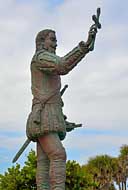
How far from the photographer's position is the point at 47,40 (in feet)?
27.6

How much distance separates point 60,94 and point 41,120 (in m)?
0.60

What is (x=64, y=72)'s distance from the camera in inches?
314

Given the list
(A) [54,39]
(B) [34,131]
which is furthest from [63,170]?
(A) [54,39]

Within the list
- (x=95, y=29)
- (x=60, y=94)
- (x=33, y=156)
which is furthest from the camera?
(x=33, y=156)

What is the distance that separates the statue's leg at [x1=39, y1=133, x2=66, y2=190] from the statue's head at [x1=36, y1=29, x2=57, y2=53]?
133 cm

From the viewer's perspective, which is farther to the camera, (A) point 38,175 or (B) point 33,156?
(B) point 33,156

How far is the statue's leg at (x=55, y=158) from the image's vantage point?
7.80 metres

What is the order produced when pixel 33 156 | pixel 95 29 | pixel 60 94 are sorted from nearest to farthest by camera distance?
pixel 95 29 < pixel 60 94 < pixel 33 156

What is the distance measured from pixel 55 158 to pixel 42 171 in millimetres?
422

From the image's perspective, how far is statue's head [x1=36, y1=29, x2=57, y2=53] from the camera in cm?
839

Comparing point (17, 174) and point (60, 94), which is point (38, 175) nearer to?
point (60, 94)

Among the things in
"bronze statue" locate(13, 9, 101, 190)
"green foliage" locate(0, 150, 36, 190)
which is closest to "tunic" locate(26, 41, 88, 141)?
"bronze statue" locate(13, 9, 101, 190)

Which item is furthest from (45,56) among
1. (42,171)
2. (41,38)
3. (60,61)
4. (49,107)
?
(42,171)

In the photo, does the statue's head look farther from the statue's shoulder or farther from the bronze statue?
the statue's shoulder
